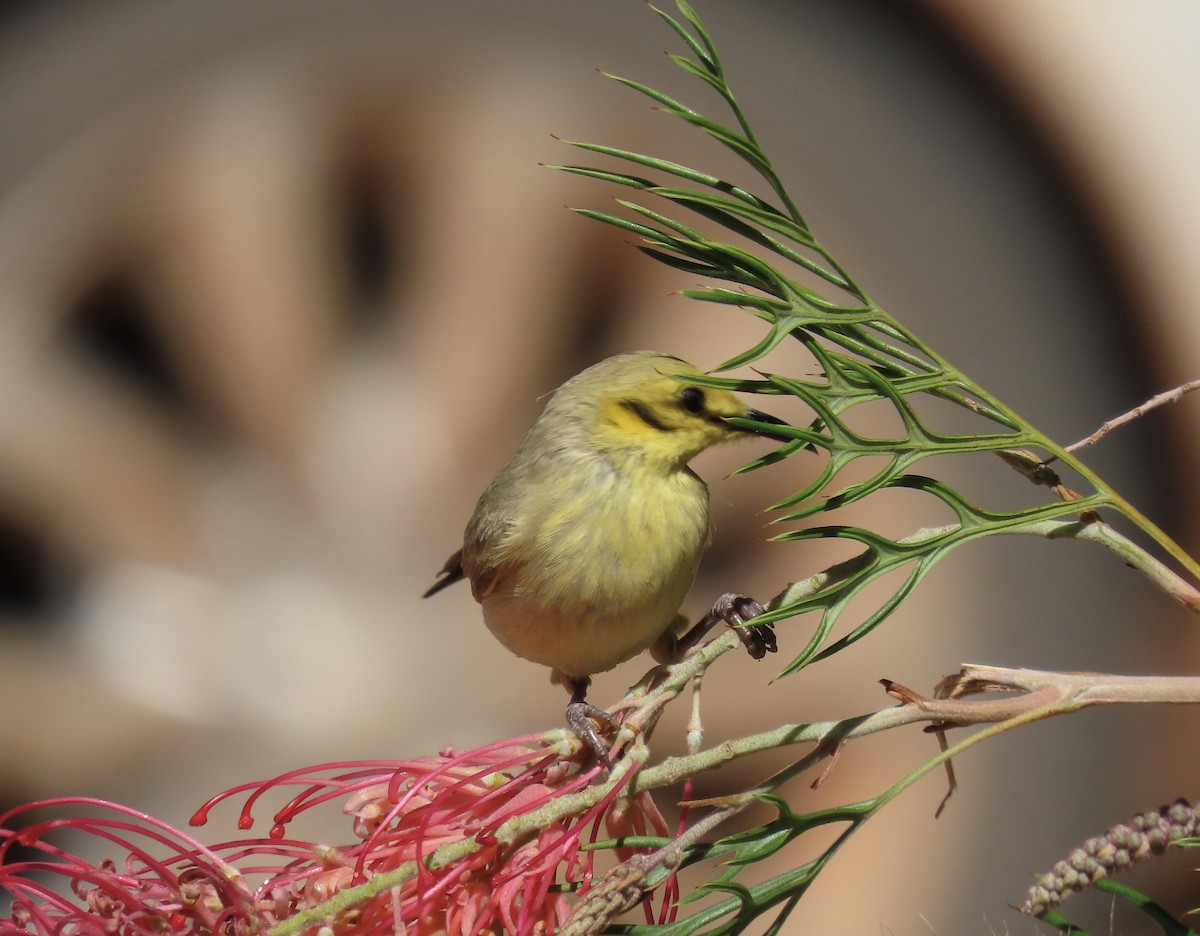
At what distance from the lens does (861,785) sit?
6.88ft

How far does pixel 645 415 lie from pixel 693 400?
82 millimetres

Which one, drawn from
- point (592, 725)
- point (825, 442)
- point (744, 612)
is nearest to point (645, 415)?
point (744, 612)

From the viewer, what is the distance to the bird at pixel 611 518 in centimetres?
112

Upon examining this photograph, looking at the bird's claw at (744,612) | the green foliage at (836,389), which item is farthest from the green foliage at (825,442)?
the bird's claw at (744,612)

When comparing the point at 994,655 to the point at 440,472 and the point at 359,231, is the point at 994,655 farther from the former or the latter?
the point at 359,231

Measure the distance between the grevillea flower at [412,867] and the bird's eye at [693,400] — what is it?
476 mm

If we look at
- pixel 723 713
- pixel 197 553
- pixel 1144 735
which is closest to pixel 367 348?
pixel 197 553

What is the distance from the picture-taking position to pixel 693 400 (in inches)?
43.3

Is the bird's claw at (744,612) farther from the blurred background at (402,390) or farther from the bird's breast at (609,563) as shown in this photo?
the blurred background at (402,390)

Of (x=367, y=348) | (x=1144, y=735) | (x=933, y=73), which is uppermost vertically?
(x=367, y=348)

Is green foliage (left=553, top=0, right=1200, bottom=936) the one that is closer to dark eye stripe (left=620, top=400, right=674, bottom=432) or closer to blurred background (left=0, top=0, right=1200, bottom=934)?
dark eye stripe (left=620, top=400, right=674, bottom=432)

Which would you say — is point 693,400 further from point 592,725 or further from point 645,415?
point 592,725

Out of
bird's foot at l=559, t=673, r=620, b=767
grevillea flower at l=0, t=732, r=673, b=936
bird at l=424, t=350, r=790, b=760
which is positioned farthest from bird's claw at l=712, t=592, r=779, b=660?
grevillea flower at l=0, t=732, r=673, b=936

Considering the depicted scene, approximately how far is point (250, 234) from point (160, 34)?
0.45 meters
